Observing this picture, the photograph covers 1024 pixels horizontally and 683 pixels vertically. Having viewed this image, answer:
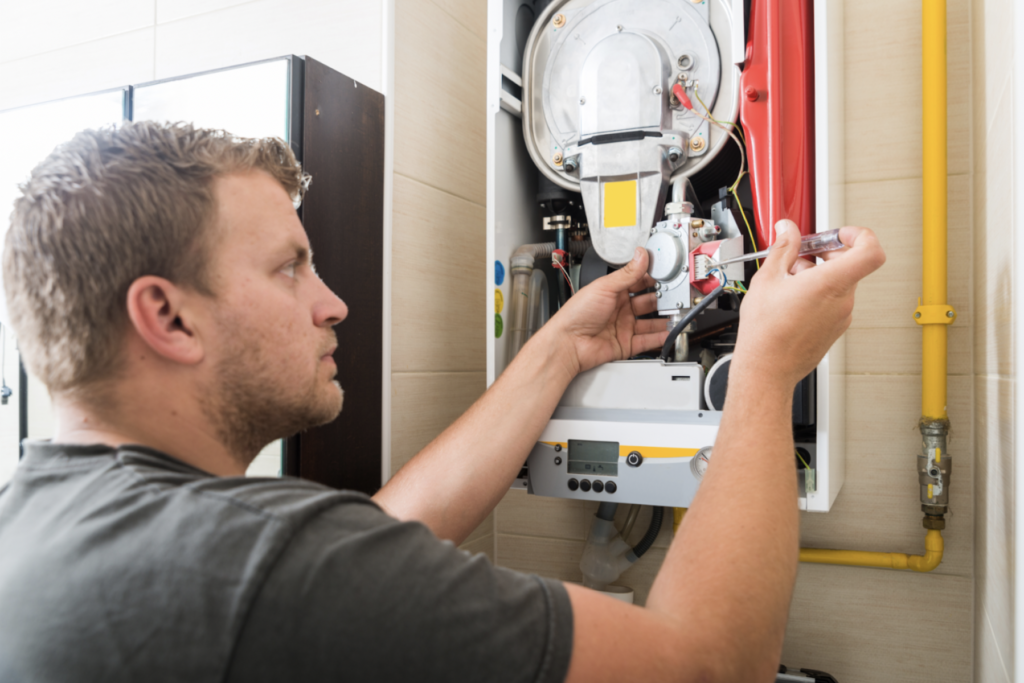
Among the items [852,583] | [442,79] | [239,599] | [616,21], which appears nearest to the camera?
[239,599]

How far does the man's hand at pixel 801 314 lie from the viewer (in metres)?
0.87

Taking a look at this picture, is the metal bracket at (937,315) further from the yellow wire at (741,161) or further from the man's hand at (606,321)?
the man's hand at (606,321)

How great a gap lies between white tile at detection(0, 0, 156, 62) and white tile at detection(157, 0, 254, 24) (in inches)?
1.3

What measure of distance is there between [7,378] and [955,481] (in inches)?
77.9

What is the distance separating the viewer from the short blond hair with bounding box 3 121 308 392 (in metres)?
0.68

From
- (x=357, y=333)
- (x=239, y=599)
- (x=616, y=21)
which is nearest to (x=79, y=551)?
(x=239, y=599)

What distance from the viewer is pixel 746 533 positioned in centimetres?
73

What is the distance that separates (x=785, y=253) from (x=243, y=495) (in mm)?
717

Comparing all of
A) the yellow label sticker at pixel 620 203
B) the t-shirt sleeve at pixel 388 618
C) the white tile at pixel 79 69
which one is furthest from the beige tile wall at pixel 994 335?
the white tile at pixel 79 69

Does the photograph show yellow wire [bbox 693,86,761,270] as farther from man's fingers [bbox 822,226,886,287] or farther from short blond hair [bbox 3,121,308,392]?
short blond hair [bbox 3,121,308,392]

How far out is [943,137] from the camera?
4.49 feet

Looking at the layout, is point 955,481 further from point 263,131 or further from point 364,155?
point 263,131

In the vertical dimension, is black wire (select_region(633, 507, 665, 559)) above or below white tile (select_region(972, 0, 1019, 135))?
below

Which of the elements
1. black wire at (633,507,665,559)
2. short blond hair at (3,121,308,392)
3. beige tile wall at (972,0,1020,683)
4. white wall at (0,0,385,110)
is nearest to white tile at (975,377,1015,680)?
beige tile wall at (972,0,1020,683)
